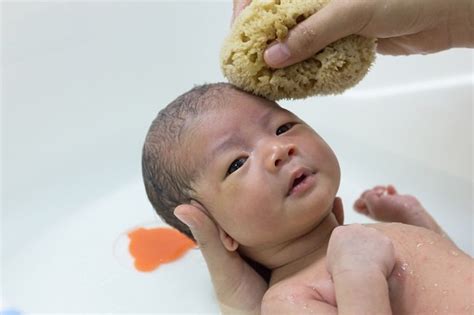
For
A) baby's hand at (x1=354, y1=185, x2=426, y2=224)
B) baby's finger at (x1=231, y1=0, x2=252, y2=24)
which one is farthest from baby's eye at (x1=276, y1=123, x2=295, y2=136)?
baby's hand at (x1=354, y1=185, x2=426, y2=224)

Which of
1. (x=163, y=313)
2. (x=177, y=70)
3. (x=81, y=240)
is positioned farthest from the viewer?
(x=177, y=70)

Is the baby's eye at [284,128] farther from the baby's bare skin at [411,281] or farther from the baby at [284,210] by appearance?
the baby's bare skin at [411,281]

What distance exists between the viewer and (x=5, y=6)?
1.46 m

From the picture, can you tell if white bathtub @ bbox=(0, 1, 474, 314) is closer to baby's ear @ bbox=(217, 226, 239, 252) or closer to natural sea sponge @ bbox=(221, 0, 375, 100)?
baby's ear @ bbox=(217, 226, 239, 252)

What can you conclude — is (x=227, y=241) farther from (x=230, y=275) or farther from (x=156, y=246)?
(x=156, y=246)

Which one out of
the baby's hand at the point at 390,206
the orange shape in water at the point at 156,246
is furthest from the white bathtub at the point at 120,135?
the baby's hand at the point at 390,206

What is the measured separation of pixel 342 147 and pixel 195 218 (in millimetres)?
728

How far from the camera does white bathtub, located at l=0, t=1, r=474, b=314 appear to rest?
1305mm

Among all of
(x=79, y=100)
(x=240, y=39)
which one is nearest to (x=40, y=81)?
(x=79, y=100)

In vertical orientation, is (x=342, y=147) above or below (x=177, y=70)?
below

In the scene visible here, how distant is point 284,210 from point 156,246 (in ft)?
1.76

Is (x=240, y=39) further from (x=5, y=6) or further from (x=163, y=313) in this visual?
(x=5, y=6)

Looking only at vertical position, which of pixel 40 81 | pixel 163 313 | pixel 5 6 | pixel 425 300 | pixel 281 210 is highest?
pixel 5 6

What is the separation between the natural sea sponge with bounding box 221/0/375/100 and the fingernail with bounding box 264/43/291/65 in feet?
0.05
